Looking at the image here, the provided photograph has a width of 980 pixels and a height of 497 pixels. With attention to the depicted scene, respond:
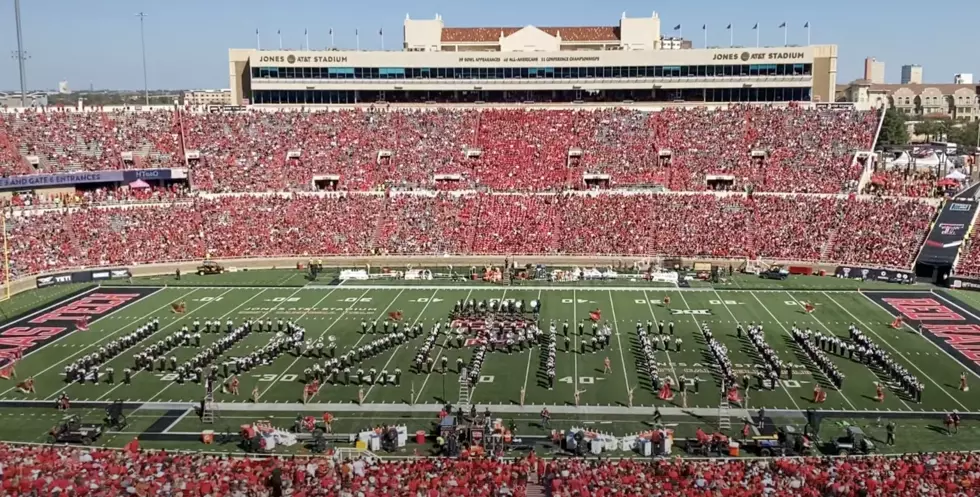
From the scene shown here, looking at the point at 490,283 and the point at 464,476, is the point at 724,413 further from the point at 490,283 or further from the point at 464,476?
the point at 490,283

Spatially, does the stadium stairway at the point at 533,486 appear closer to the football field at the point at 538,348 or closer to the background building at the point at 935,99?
the football field at the point at 538,348

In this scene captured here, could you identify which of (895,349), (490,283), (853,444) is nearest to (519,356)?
(853,444)

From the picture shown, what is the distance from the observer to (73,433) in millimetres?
19516

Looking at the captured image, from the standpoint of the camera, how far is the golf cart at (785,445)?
18.6 m

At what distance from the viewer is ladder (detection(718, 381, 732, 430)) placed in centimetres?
2028

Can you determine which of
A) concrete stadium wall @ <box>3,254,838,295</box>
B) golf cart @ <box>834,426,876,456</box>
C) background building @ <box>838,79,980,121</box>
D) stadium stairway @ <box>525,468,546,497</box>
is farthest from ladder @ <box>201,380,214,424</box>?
background building @ <box>838,79,980,121</box>

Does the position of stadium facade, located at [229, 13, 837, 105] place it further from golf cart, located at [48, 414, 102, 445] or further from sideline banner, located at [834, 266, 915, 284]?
golf cart, located at [48, 414, 102, 445]

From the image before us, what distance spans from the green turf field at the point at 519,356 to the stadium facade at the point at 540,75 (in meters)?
19.2

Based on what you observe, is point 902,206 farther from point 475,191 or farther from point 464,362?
point 464,362

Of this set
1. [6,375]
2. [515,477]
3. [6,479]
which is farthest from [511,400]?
[6,375]

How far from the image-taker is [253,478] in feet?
47.6

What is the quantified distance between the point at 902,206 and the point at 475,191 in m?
20.9

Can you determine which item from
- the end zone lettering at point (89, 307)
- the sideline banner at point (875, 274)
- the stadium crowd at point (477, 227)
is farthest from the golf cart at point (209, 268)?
the sideline banner at point (875, 274)

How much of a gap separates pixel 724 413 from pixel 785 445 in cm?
236
